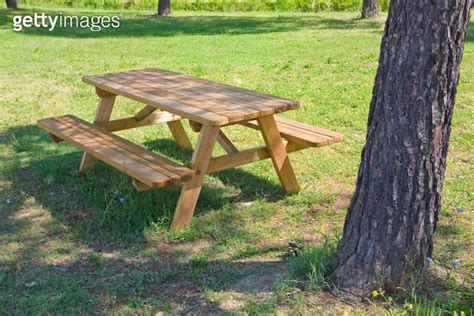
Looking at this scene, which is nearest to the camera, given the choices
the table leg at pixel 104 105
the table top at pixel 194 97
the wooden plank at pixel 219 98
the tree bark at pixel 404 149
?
the tree bark at pixel 404 149

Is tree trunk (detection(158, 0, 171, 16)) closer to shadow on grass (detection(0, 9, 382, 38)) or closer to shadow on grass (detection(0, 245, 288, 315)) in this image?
shadow on grass (detection(0, 9, 382, 38))

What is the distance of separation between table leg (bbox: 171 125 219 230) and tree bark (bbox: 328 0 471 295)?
1231 mm

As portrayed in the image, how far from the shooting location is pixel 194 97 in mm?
4680

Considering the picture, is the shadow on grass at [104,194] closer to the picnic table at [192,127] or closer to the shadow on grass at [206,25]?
the picnic table at [192,127]

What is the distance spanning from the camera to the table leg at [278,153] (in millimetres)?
4543

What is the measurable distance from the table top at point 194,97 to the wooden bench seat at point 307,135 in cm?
30

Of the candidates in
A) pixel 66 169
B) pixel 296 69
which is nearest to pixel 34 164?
pixel 66 169

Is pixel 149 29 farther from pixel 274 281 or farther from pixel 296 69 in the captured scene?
pixel 274 281

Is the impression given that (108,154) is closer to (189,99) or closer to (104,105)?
(189,99)

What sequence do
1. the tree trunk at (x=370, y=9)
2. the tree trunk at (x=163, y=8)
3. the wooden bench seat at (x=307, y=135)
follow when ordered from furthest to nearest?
the tree trunk at (x=163, y=8)
the tree trunk at (x=370, y=9)
the wooden bench seat at (x=307, y=135)

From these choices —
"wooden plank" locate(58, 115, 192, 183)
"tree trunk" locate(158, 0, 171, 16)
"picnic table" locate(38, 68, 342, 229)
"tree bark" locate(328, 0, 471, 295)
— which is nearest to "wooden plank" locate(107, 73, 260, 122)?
"picnic table" locate(38, 68, 342, 229)

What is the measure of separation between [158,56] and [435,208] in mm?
8527

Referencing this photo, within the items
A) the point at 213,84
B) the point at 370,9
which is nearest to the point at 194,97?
the point at 213,84

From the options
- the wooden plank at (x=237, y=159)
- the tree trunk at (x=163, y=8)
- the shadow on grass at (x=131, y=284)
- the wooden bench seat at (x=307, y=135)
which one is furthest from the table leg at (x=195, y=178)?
the tree trunk at (x=163, y=8)
